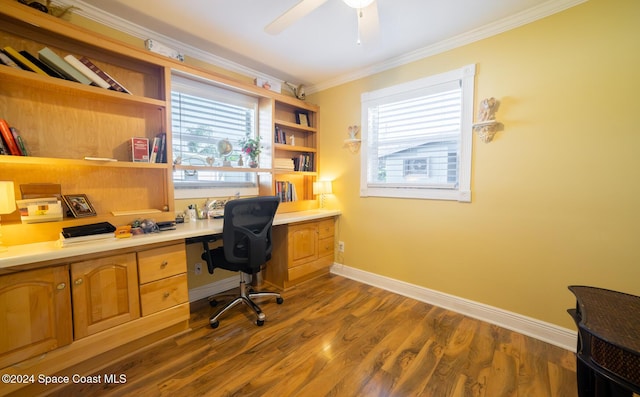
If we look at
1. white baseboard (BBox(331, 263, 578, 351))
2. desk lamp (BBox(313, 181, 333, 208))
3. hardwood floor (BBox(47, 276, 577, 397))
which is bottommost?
hardwood floor (BBox(47, 276, 577, 397))

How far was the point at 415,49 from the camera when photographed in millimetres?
2426

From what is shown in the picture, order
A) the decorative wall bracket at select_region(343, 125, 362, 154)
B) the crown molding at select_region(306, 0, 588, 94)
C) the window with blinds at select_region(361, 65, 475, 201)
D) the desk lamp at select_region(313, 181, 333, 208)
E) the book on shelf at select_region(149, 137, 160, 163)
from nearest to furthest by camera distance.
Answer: the crown molding at select_region(306, 0, 588, 94)
the book on shelf at select_region(149, 137, 160, 163)
the window with blinds at select_region(361, 65, 475, 201)
the decorative wall bracket at select_region(343, 125, 362, 154)
the desk lamp at select_region(313, 181, 333, 208)

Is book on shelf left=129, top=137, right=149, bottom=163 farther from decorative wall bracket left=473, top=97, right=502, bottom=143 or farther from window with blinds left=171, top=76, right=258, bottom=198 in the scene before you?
decorative wall bracket left=473, top=97, right=502, bottom=143

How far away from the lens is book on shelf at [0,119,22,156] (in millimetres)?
1467

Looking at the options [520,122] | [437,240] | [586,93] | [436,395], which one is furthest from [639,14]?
[436,395]

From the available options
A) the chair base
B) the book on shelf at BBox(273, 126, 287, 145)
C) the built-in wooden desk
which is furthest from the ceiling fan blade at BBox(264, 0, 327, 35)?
the chair base

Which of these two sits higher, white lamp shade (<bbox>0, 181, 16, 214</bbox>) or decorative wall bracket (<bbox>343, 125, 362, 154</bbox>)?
decorative wall bracket (<bbox>343, 125, 362, 154</bbox>)

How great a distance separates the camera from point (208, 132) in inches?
102

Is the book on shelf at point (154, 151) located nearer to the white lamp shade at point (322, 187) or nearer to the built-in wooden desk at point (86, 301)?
the built-in wooden desk at point (86, 301)

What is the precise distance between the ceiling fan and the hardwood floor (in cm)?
218

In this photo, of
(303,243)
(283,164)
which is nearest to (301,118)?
(283,164)

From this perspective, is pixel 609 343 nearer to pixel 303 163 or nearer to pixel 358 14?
pixel 358 14

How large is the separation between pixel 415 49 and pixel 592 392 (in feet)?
8.76

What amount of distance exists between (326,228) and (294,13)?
7.20ft
